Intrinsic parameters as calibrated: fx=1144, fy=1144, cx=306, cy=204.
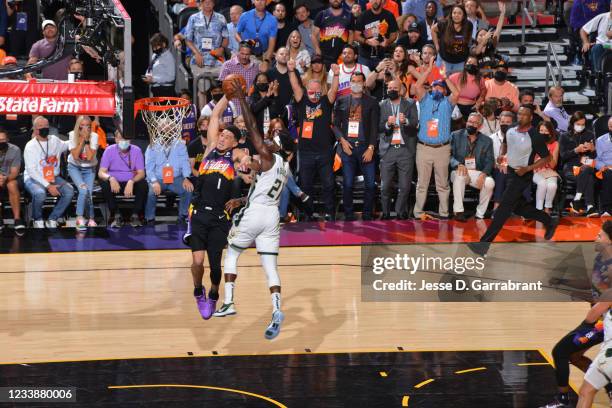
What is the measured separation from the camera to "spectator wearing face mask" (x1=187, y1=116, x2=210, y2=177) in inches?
683

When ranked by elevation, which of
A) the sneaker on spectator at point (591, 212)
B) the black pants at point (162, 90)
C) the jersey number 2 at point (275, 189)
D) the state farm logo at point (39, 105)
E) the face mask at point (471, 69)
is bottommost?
the sneaker on spectator at point (591, 212)

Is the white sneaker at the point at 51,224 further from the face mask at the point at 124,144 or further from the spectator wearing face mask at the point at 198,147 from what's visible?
the spectator wearing face mask at the point at 198,147

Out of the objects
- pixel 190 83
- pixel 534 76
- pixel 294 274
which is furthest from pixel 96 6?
pixel 534 76

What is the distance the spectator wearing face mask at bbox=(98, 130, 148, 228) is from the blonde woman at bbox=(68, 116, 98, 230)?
18 centimetres

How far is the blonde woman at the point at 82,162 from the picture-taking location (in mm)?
17078

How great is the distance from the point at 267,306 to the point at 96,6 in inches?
156

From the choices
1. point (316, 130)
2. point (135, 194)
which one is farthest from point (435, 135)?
point (135, 194)

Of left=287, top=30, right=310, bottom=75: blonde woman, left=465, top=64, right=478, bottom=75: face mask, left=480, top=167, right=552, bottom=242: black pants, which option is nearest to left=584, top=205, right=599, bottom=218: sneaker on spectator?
left=480, top=167, right=552, bottom=242: black pants

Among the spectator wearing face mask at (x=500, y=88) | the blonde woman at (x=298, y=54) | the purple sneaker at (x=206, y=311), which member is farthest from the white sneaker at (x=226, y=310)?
the spectator wearing face mask at (x=500, y=88)

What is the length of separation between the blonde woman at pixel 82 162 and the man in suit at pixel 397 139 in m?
4.38

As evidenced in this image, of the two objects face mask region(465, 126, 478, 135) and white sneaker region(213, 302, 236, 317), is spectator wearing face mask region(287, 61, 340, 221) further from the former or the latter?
white sneaker region(213, 302, 236, 317)

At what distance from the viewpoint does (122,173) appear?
17188 millimetres

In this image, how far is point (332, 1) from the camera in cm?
1886

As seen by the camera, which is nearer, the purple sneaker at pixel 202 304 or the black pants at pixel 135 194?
the purple sneaker at pixel 202 304
